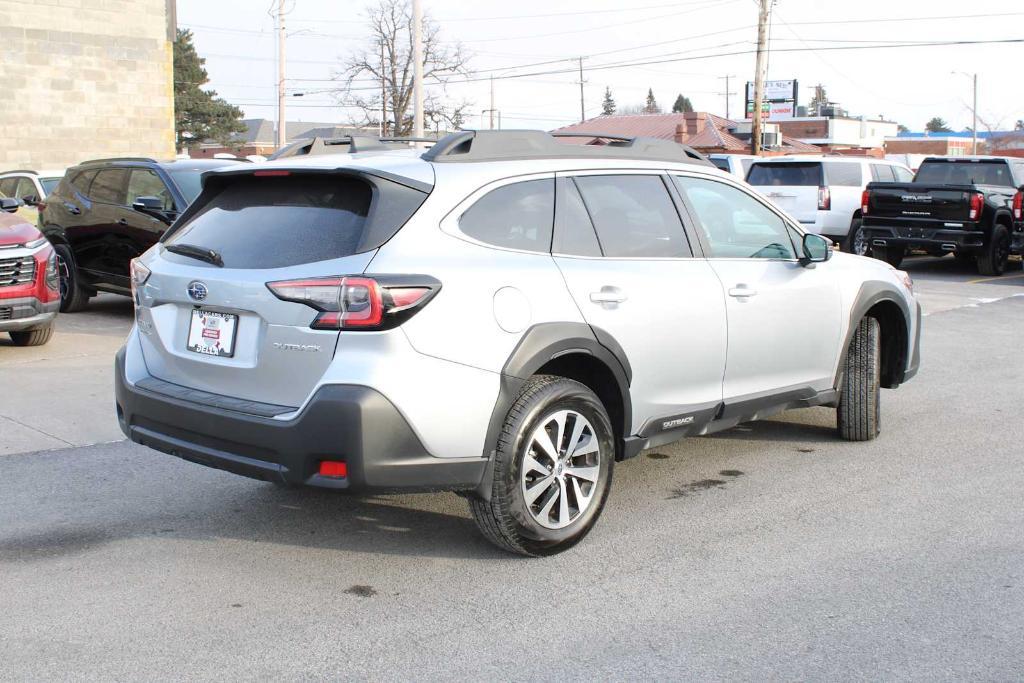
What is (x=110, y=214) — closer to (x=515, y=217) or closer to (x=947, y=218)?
(x=515, y=217)

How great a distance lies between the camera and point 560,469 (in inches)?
189

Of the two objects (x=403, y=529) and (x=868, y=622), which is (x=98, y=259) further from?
(x=868, y=622)

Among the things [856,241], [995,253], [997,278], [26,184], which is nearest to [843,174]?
[856,241]

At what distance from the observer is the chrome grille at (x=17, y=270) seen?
382 inches

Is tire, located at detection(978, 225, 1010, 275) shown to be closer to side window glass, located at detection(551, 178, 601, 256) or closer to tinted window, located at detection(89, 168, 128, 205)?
tinted window, located at detection(89, 168, 128, 205)

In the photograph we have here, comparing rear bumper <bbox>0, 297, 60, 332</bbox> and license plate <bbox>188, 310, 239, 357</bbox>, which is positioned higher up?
license plate <bbox>188, 310, 239, 357</bbox>

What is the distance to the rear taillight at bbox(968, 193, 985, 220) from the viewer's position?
667 inches

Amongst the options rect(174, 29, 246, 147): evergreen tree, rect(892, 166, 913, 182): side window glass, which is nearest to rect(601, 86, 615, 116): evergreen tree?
rect(174, 29, 246, 147): evergreen tree

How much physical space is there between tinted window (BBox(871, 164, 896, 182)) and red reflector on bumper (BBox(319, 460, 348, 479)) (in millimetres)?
18311

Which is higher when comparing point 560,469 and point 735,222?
point 735,222

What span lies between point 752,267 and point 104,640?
12.0 ft

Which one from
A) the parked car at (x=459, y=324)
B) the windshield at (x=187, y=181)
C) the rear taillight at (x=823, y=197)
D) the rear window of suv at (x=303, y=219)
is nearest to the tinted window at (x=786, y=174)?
the rear taillight at (x=823, y=197)

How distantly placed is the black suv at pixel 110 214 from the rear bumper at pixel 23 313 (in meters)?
1.43

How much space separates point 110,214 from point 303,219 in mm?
8114
